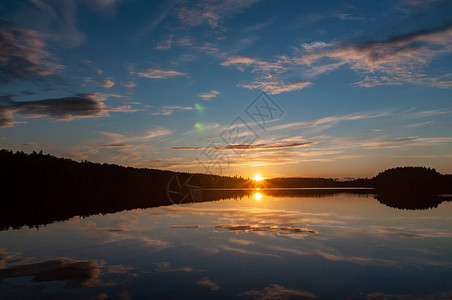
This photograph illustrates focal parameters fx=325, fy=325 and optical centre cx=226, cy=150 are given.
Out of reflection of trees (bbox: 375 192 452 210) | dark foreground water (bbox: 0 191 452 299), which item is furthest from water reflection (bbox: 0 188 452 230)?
dark foreground water (bbox: 0 191 452 299)

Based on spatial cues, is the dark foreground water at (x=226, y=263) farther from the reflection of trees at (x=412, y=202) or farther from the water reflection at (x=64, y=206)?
the reflection of trees at (x=412, y=202)

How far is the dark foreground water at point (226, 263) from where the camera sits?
1055 cm

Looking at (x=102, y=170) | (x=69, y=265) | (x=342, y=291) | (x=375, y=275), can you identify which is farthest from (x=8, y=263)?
(x=102, y=170)

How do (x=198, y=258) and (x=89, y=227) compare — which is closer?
A: (x=198, y=258)

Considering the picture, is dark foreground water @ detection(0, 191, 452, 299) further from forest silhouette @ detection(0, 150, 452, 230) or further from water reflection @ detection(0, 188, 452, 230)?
forest silhouette @ detection(0, 150, 452, 230)

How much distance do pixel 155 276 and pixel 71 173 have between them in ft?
375

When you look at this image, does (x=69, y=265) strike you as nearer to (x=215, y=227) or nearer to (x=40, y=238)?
(x=40, y=238)

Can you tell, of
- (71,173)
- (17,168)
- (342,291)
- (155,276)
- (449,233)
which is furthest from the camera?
(71,173)

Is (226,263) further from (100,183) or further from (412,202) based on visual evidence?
(100,183)

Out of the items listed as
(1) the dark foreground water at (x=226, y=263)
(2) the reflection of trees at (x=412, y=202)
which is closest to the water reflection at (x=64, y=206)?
(2) the reflection of trees at (x=412, y=202)

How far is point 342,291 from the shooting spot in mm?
10508

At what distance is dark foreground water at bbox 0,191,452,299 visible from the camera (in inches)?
416

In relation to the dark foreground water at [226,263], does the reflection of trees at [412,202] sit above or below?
below

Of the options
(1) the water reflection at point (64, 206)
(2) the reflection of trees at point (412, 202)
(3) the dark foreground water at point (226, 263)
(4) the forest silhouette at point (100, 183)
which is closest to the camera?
(3) the dark foreground water at point (226, 263)
